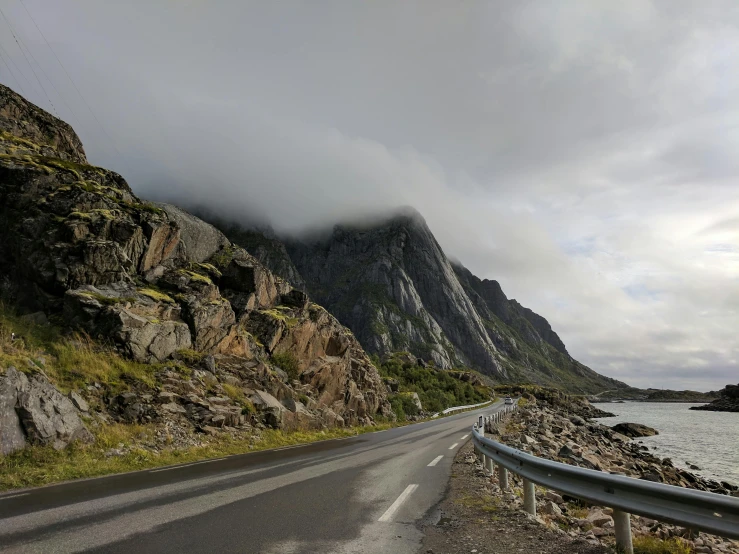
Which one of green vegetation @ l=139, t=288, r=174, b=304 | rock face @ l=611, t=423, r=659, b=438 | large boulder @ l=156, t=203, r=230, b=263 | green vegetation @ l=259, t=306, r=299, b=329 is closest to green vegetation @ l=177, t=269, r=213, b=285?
green vegetation @ l=139, t=288, r=174, b=304

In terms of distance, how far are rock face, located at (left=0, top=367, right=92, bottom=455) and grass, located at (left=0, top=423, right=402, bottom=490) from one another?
36 cm

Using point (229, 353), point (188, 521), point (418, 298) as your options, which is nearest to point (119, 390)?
point (229, 353)

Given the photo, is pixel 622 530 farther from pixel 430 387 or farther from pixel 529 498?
pixel 430 387

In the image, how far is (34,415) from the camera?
12.2 metres

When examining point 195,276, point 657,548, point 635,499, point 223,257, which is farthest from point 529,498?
point 223,257

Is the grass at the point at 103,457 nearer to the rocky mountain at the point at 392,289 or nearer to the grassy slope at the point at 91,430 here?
the grassy slope at the point at 91,430

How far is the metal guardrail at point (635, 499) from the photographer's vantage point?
388 centimetres

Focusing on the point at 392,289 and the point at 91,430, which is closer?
the point at 91,430

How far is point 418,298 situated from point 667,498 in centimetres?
16390

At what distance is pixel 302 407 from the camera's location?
87.8ft

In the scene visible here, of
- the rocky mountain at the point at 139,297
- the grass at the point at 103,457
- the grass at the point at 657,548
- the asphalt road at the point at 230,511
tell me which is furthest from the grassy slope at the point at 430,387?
the grass at the point at 657,548

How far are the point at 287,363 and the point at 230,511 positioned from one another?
2456cm

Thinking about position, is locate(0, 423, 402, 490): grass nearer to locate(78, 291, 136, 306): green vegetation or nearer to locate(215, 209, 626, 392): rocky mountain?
locate(78, 291, 136, 306): green vegetation

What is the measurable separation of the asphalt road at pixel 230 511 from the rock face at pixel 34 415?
9.67 feet
